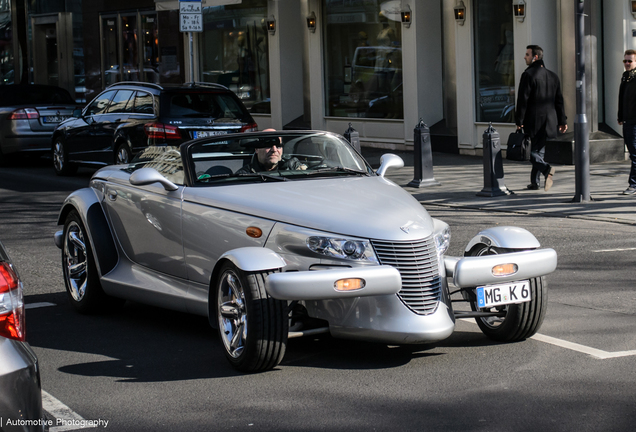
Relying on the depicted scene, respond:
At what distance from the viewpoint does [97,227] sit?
23.2 feet

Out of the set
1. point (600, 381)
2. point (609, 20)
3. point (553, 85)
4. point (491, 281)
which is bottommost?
point (600, 381)

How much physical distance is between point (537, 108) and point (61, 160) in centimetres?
878

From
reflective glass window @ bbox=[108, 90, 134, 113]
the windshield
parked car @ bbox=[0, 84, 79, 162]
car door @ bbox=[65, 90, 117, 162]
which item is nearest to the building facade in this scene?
reflective glass window @ bbox=[108, 90, 134, 113]

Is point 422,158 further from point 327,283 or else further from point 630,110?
point 327,283

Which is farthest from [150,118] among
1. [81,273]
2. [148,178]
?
[148,178]

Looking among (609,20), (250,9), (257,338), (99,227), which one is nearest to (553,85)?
(609,20)

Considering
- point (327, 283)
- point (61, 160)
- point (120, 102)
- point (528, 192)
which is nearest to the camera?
point (327, 283)

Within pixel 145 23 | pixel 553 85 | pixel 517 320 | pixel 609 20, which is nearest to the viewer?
pixel 517 320

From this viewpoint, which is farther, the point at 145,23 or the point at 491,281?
the point at 145,23

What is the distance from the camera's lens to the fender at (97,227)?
6.98m

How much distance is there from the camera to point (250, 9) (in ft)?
82.8

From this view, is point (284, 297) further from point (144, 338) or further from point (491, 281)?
point (144, 338)

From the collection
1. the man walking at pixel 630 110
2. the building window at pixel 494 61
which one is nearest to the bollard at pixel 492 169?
the man walking at pixel 630 110

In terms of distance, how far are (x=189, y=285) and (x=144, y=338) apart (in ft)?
1.64
